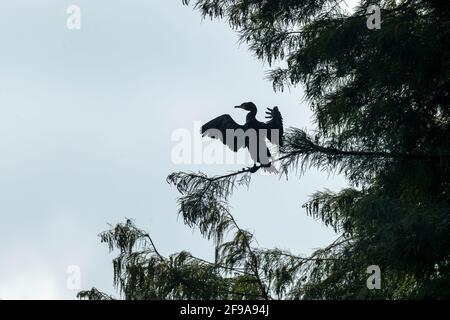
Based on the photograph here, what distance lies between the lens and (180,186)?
920cm

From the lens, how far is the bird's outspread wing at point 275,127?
357 inches

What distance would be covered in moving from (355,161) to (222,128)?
1.31 meters

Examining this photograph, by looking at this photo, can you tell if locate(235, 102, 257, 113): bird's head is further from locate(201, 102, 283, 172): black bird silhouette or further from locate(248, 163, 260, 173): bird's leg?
locate(248, 163, 260, 173): bird's leg

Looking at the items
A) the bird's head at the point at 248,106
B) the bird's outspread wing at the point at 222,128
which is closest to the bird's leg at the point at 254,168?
the bird's outspread wing at the point at 222,128

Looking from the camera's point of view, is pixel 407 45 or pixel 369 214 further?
pixel 407 45

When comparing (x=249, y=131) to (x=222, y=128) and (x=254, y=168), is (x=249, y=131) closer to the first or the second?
(x=222, y=128)

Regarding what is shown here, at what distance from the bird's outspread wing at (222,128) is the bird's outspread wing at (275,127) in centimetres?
30

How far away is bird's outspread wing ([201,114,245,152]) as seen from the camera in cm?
974

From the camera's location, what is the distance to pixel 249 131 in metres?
9.67

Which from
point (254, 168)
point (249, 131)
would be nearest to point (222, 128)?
point (249, 131)

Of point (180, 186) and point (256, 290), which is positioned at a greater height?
point (180, 186)
